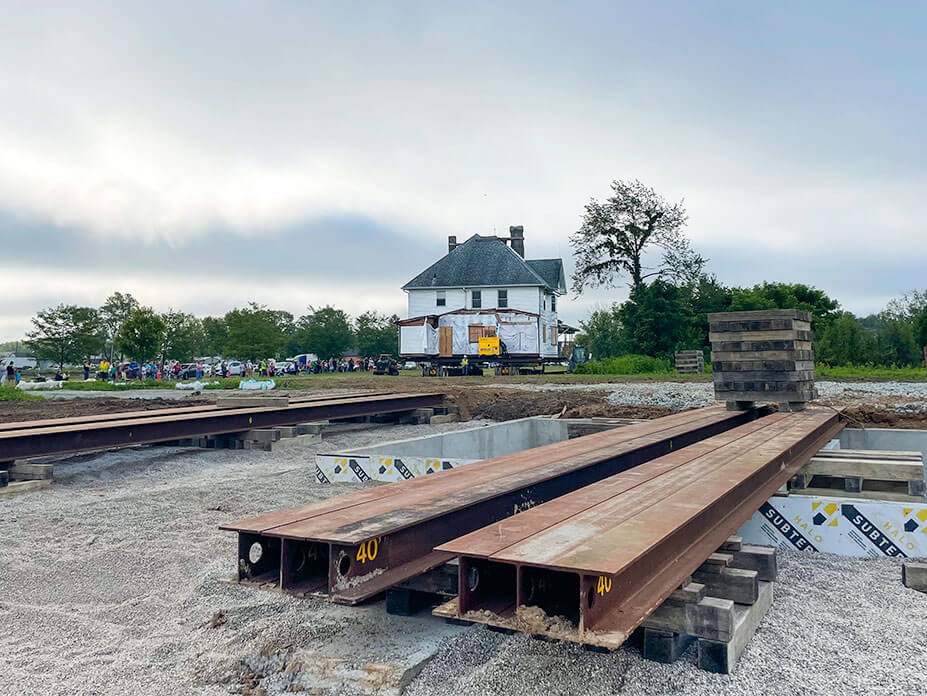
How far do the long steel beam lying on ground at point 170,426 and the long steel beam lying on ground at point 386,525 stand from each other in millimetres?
4416

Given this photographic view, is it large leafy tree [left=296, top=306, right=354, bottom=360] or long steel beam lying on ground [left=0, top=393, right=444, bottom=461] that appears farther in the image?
Answer: large leafy tree [left=296, top=306, right=354, bottom=360]

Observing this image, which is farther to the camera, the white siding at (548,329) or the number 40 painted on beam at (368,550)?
the white siding at (548,329)

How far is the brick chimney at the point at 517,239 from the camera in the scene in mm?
44344

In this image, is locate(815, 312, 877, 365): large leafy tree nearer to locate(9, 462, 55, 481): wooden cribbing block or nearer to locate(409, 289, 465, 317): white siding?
locate(409, 289, 465, 317): white siding

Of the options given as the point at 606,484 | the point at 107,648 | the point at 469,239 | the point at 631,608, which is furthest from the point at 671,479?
the point at 469,239

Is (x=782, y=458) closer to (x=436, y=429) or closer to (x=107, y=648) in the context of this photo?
(x=107, y=648)

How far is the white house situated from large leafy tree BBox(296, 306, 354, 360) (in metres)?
26.5

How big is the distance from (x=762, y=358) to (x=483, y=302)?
99.0ft

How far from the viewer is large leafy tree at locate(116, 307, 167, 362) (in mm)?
37094

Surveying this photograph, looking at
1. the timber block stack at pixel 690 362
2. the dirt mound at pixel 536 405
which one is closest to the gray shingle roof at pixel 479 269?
the timber block stack at pixel 690 362

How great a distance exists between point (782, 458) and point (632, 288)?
34597 mm

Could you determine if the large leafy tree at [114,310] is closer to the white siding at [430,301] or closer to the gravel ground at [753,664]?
the white siding at [430,301]

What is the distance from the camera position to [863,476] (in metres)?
6.07

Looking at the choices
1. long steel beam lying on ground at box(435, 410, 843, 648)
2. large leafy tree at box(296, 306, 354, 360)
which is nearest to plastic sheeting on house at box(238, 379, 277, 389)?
long steel beam lying on ground at box(435, 410, 843, 648)
